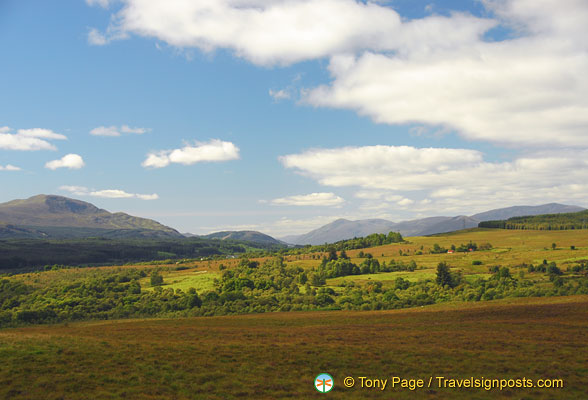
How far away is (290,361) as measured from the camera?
3481cm

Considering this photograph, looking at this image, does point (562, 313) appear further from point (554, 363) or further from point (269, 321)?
point (269, 321)

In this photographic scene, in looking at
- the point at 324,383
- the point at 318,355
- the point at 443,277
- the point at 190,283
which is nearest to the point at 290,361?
the point at 318,355

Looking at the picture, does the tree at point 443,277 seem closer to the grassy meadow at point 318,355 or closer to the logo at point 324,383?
the grassy meadow at point 318,355

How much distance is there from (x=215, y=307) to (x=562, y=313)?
8354 cm

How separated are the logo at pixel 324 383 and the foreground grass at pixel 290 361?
0.54m

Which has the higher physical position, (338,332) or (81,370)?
(81,370)

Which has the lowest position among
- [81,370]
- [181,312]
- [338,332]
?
[181,312]

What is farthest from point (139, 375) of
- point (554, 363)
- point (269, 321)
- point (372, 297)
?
point (372, 297)

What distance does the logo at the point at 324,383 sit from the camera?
27578mm

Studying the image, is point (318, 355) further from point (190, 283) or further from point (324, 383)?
point (190, 283)

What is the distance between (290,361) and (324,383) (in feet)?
22.8

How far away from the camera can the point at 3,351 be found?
3484cm

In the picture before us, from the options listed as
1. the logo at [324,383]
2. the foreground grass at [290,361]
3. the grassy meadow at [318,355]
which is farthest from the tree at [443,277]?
the logo at [324,383]

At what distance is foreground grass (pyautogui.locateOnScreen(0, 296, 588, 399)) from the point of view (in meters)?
27.0
